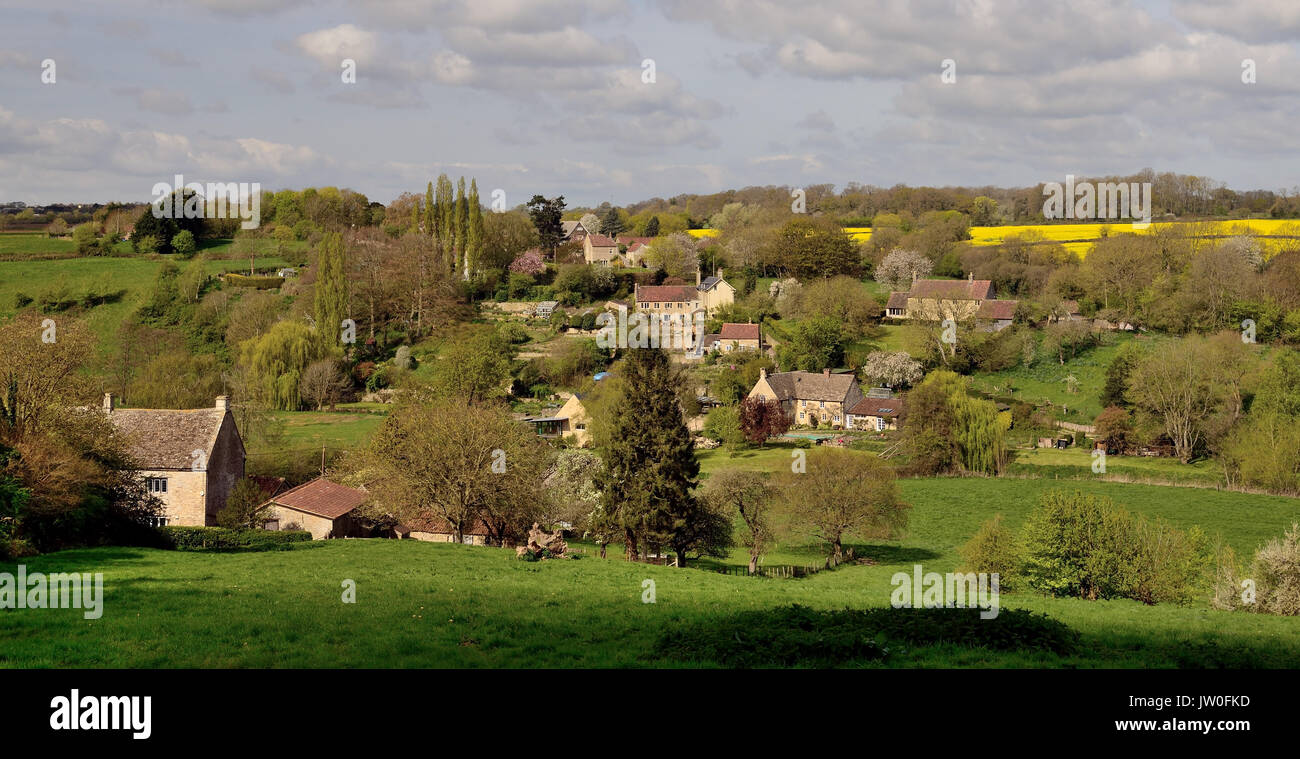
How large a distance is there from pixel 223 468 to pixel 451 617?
30745 millimetres

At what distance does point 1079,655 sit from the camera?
1619cm

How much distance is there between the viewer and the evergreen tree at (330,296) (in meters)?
86.8

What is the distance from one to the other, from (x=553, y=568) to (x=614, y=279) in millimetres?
83076

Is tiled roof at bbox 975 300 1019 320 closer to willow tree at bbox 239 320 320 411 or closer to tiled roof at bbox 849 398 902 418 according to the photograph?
tiled roof at bbox 849 398 902 418

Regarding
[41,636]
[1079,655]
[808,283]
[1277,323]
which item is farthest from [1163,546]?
[808,283]

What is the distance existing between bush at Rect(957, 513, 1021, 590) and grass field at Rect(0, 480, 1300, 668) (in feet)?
14.6

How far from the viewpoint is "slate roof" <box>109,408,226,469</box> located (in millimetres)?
42969

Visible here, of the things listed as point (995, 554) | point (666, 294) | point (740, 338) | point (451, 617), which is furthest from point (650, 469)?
point (666, 294)

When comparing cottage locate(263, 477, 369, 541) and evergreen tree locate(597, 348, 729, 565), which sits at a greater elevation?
evergreen tree locate(597, 348, 729, 565)

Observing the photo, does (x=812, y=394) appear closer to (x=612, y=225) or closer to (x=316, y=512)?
(x=316, y=512)

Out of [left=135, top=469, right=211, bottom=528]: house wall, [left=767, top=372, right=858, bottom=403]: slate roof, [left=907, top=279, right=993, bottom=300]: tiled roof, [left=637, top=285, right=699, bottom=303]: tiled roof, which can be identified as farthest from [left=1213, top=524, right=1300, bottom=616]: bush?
[left=637, top=285, right=699, bottom=303]: tiled roof

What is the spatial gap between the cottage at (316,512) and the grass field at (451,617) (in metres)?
8.74

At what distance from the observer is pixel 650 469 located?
36.5 metres
